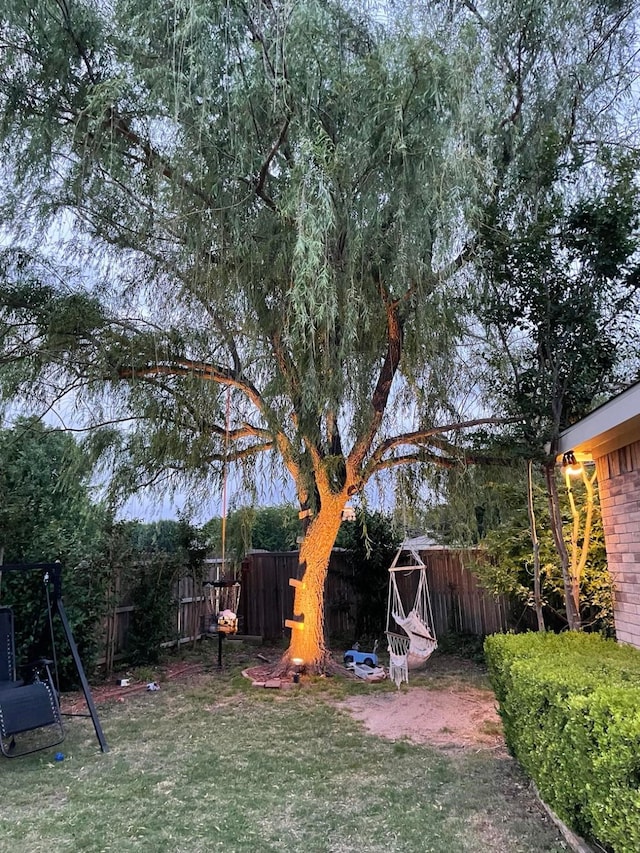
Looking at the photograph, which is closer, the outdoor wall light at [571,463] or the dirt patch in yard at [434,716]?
the dirt patch in yard at [434,716]

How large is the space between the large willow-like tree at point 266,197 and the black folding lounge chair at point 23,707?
78.4 inches

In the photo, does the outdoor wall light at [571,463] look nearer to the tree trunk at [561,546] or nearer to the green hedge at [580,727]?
the tree trunk at [561,546]

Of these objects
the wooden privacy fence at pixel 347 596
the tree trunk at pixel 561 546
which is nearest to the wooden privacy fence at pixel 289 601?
the wooden privacy fence at pixel 347 596

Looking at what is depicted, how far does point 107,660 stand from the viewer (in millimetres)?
5895

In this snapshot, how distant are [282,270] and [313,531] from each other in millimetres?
3195

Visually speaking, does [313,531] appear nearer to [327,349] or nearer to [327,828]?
[327,349]

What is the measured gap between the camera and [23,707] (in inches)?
145

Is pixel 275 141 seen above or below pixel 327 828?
above

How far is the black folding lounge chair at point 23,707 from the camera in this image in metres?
3.61

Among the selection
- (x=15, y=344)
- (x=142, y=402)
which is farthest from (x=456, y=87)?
(x=15, y=344)

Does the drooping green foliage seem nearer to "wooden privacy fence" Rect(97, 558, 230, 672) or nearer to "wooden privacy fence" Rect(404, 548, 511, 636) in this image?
"wooden privacy fence" Rect(404, 548, 511, 636)

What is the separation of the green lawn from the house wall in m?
1.28

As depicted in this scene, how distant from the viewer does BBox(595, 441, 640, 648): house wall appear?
360 cm

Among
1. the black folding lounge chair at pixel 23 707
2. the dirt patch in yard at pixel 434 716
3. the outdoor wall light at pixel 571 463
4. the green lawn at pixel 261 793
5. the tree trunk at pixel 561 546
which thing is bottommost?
the dirt patch in yard at pixel 434 716
